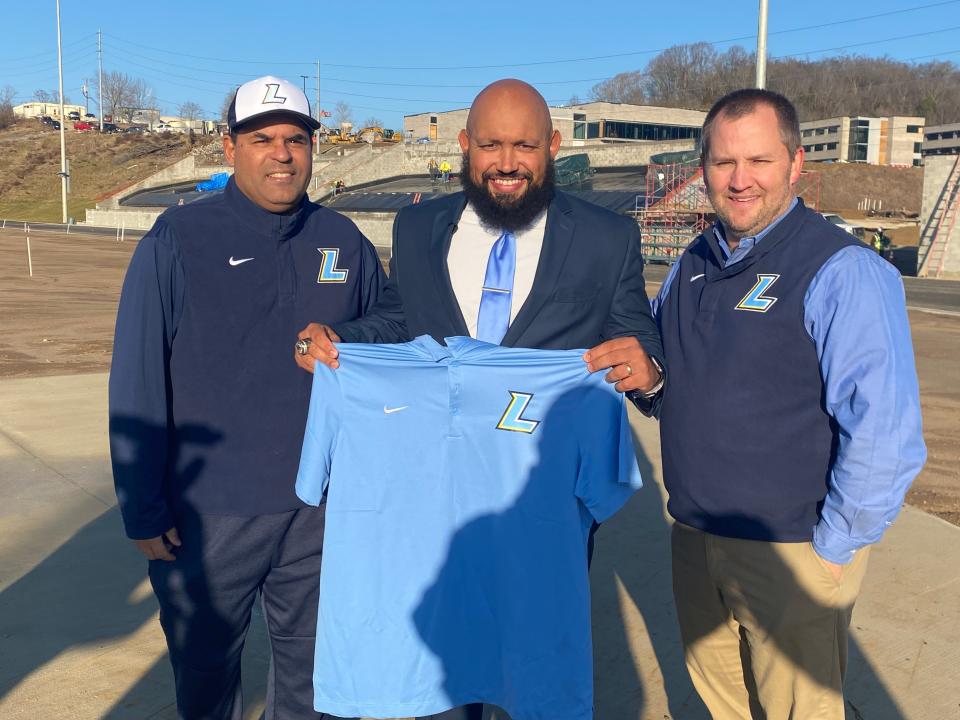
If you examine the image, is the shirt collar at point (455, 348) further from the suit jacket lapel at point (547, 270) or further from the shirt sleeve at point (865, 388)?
the shirt sleeve at point (865, 388)

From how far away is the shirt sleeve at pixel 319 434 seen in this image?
294 cm

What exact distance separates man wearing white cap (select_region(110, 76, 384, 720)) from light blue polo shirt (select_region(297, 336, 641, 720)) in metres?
0.22

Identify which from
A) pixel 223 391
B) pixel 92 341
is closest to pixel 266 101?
pixel 223 391

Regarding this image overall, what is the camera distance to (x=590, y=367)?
111 inches

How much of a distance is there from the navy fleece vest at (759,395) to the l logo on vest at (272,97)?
A: 5.18 feet

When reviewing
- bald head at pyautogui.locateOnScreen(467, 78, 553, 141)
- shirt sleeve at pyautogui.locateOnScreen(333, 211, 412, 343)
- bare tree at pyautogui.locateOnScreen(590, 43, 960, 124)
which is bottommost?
shirt sleeve at pyautogui.locateOnScreen(333, 211, 412, 343)

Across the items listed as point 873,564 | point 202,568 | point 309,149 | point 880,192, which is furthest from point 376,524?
point 880,192

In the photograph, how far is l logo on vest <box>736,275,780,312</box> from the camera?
2.64 m

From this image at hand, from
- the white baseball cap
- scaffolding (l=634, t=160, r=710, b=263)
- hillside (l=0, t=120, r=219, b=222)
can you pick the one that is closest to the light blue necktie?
the white baseball cap

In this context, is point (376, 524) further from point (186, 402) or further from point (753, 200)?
point (753, 200)

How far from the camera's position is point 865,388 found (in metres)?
2.45

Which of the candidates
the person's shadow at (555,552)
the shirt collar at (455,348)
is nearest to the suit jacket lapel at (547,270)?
the shirt collar at (455,348)

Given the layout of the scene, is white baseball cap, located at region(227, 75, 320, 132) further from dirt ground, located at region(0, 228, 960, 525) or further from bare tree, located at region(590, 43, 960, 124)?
bare tree, located at region(590, 43, 960, 124)

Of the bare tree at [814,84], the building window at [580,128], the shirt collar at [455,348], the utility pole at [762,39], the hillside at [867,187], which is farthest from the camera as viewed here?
the bare tree at [814,84]
